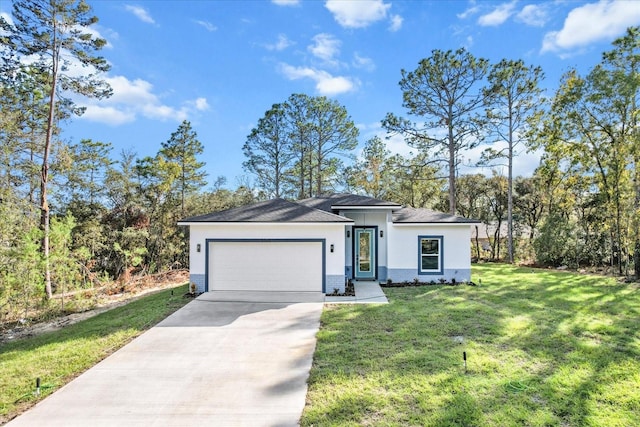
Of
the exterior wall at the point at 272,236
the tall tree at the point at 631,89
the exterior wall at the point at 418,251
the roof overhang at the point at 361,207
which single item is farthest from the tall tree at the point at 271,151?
the tall tree at the point at 631,89

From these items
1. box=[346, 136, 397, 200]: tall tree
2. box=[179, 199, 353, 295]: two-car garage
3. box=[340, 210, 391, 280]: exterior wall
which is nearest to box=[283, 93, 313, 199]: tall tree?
box=[346, 136, 397, 200]: tall tree

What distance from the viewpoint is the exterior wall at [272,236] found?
37.8 feet

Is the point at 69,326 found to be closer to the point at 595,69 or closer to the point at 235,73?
the point at 235,73

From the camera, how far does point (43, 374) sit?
5.62 m

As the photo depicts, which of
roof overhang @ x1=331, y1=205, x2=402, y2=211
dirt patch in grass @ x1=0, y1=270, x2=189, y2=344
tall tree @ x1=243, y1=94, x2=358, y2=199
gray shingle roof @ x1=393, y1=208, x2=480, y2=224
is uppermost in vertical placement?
tall tree @ x1=243, y1=94, x2=358, y2=199

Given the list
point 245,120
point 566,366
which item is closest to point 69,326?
point 566,366

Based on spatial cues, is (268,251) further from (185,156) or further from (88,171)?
(88,171)

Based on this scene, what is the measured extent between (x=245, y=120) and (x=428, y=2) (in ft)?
53.9

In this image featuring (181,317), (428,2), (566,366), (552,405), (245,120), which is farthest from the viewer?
(245,120)

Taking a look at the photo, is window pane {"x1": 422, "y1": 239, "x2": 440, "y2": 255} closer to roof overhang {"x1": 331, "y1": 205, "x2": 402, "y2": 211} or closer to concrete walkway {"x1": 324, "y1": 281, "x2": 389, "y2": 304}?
roof overhang {"x1": 331, "y1": 205, "x2": 402, "y2": 211}

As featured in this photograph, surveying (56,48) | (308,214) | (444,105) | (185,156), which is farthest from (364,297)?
(185,156)

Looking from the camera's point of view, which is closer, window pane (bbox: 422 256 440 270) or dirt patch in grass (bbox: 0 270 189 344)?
dirt patch in grass (bbox: 0 270 189 344)

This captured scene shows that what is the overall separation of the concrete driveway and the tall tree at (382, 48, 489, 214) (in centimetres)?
1652

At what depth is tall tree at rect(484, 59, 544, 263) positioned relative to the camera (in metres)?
19.4
